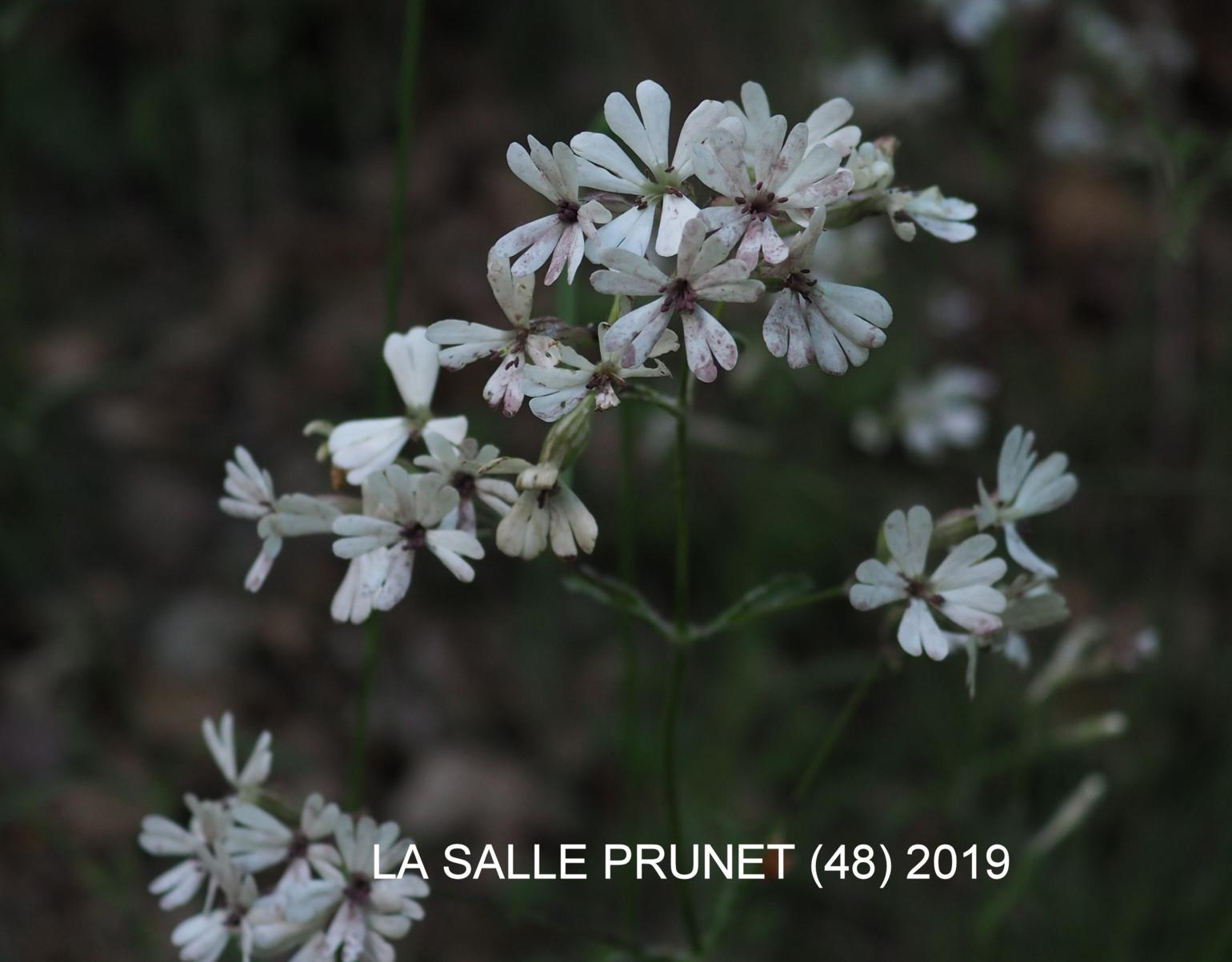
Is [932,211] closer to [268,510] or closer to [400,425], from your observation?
[400,425]

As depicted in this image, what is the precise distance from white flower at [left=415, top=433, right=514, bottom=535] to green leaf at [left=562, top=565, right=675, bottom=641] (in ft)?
0.73

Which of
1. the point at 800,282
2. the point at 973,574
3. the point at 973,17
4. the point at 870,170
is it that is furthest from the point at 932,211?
the point at 973,17

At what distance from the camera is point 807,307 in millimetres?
1649

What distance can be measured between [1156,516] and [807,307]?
3.66 meters

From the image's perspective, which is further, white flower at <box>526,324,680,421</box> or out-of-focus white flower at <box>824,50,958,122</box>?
out-of-focus white flower at <box>824,50,958,122</box>

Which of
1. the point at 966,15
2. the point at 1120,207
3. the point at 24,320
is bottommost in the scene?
the point at 24,320

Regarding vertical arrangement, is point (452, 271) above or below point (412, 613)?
above

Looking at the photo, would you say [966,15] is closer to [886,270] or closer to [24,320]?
[886,270]

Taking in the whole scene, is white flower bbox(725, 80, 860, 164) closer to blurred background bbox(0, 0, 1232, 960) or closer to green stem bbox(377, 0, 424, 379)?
green stem bbox(377, 0, 424, 379)

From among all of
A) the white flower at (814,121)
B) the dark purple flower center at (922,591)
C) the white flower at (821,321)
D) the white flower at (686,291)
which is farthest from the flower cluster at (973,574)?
the white flower at (814,121)

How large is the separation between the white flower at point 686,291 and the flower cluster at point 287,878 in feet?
2.61

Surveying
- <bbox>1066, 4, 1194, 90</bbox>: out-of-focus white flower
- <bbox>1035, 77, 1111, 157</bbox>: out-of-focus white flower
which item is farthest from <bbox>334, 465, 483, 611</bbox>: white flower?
<bbox>1035, 77, 1111, 157</bbox>: out-of-focus white flower

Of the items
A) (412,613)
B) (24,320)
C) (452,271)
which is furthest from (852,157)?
(24,320)

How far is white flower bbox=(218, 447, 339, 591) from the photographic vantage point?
1.79 meters
